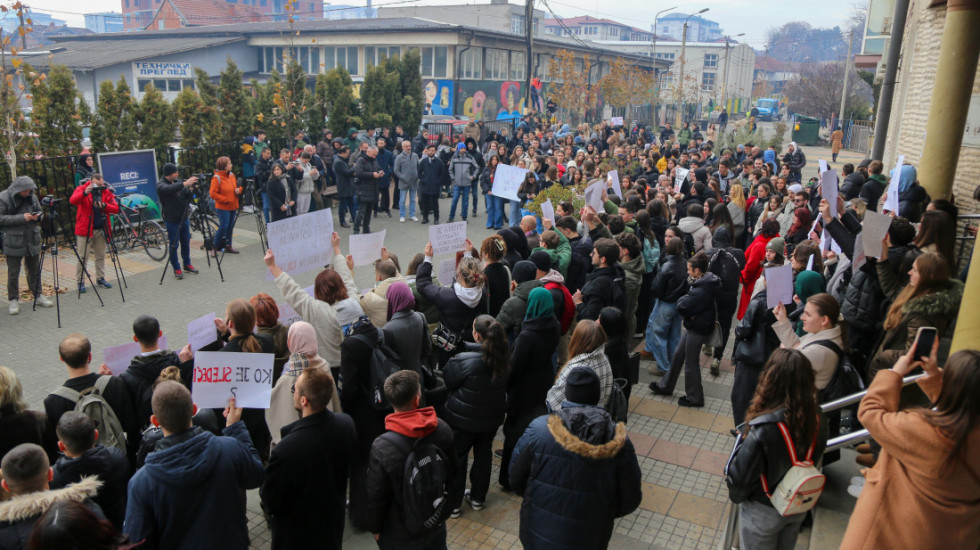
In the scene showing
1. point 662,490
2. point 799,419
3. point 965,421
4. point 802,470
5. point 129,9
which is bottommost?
point 662,490

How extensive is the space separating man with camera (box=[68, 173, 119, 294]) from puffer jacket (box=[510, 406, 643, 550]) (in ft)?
29.6

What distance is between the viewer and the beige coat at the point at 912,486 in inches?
117

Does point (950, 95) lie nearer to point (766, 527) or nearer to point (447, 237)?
point (447, 237)

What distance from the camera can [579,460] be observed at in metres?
3.69

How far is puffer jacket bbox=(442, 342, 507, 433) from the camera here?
5223 millimetres

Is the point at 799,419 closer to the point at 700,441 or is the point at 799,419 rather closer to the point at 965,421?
the point at 965,421

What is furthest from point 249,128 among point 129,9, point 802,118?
point 129,9

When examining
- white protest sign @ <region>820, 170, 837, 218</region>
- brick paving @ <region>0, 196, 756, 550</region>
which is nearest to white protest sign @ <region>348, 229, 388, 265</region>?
brick paving @ <region>0, 196, 756, 550</region>

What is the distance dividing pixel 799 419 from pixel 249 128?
1699 cm

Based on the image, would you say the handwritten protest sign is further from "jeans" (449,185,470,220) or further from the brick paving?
"jeans" (449,185,470,220)

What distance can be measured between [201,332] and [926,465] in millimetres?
4727

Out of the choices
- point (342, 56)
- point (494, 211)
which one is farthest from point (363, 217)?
point (342, 56)

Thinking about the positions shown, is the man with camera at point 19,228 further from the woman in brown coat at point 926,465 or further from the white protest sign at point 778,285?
the woman in brown coat at point 926,465

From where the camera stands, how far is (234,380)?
4348 mm
